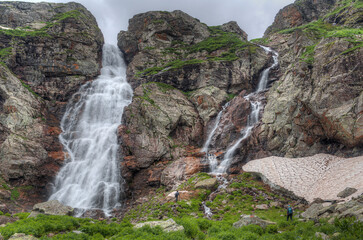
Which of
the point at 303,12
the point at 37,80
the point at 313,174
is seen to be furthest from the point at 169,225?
the point at 303,12

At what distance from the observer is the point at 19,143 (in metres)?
27.0

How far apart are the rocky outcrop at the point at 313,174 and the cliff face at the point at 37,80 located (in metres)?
26.9

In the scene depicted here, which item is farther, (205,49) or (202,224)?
(205,49)

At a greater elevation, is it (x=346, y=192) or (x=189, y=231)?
(x=346, y=192)

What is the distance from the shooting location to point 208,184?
2197 cm

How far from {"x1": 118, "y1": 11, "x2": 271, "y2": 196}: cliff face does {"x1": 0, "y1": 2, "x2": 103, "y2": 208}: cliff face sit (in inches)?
413

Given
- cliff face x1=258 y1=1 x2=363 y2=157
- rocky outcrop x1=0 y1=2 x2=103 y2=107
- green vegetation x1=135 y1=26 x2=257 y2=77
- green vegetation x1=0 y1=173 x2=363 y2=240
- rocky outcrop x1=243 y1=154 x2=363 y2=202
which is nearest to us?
green vegetation x1=0 y1=173 x2=363 y2=240

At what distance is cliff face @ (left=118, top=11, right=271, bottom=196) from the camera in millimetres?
30047

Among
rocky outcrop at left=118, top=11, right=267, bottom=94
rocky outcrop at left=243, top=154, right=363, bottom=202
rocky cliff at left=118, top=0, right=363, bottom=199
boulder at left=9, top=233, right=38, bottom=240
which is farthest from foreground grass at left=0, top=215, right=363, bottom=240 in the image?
rocky outcrop at left=118, top=11, right=267, bottom=94

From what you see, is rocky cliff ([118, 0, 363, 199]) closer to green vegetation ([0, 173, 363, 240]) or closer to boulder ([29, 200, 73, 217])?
green vegetation ([0, 173, 363, 240])

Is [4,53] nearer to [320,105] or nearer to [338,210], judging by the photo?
[320,105]

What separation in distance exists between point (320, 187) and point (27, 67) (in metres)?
49.4

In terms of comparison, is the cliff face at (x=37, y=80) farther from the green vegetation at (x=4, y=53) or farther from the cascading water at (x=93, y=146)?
the cascading water at (x=93, y=146)

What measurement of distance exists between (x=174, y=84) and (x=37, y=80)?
26.4 m
